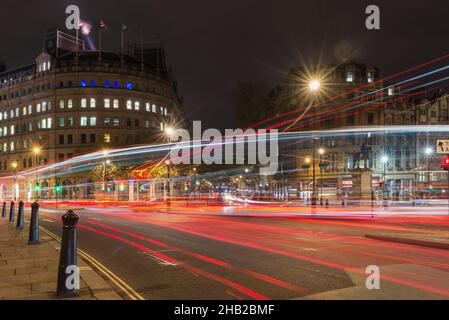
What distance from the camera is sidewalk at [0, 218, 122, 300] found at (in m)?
6.93

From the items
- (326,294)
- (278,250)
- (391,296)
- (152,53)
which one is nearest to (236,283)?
(326,294)

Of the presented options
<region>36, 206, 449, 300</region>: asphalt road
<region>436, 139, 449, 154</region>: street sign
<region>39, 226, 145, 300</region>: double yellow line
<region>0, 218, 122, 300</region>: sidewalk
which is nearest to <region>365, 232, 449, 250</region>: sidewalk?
<region>36, 206, 449, 300</region>: asphalt road

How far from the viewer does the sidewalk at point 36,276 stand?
6926mm

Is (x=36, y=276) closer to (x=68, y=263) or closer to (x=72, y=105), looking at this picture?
(x=68, y=263)

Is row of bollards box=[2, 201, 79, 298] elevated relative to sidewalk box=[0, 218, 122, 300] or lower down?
elevated

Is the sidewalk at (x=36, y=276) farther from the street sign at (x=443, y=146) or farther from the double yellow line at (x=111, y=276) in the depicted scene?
the street sign at (x=443, y=146)

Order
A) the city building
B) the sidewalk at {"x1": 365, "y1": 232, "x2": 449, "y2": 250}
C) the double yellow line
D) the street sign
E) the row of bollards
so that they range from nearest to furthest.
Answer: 1. the row of bollards
2. the double yellow line
3. the sidewalk at {"x1": 365, "y1": 232, "x2": 449, "y2": 250}
4. the street sign
5. the city building

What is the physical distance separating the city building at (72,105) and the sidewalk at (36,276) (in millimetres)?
79164

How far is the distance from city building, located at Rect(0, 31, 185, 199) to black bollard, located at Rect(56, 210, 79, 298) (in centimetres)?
8352

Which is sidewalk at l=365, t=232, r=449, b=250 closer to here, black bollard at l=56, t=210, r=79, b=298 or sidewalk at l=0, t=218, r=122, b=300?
sidewalk at l=0, t=218, r=122, b=300

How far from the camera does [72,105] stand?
309ft

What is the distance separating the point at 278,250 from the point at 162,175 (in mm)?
45933

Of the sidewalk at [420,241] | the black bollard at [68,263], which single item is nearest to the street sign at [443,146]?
the sidewalk at [420,241]

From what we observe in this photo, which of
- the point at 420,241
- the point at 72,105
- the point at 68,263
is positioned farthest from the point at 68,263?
the point at 72,105
